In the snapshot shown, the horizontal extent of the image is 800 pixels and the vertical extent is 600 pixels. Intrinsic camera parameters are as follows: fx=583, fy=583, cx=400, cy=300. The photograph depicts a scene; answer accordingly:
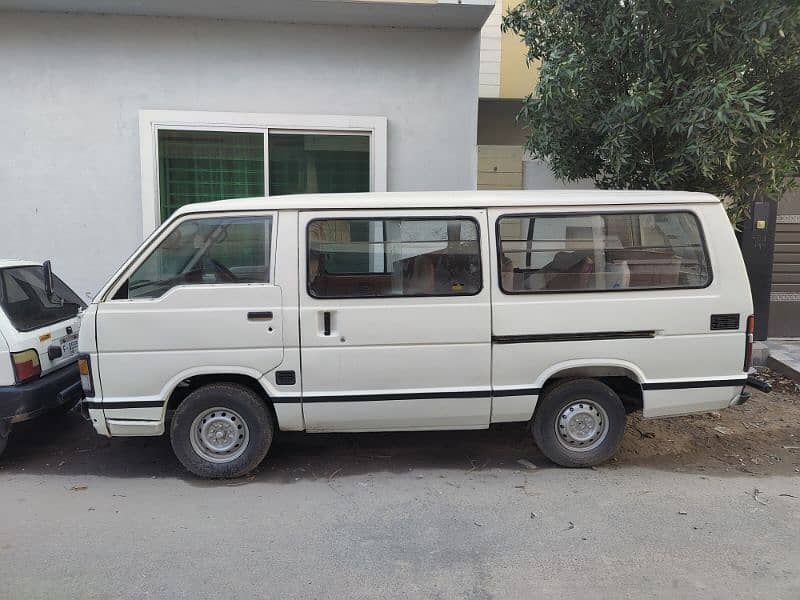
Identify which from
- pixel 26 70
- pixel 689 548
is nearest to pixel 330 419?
pixel 689 548

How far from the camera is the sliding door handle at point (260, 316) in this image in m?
4.00

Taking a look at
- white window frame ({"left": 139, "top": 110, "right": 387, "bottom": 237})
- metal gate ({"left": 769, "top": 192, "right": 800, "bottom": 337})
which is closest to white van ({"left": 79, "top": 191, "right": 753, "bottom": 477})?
white window frame ({"left": 139, "top": 110, "right": 387, "bottom": 237})

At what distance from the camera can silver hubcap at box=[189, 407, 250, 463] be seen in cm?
414

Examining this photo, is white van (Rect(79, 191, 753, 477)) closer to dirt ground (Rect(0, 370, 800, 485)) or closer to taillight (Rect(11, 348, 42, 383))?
dirt ground (Rect(0, 370, 800, 485))

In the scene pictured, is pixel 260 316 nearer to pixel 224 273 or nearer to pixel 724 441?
pixel 224 273

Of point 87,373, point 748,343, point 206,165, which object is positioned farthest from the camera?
point 206,165

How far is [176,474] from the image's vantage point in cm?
437

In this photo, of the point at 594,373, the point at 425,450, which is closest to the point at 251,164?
the point at 425,450

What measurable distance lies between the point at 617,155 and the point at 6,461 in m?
5.61

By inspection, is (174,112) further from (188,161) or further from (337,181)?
(337,181)

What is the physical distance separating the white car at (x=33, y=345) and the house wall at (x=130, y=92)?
7.65 ft

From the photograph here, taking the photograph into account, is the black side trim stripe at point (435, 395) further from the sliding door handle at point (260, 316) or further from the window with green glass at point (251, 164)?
the window with green glass at point (251, 164)

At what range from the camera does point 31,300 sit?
484 cm

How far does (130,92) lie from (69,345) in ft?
12.8
